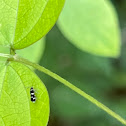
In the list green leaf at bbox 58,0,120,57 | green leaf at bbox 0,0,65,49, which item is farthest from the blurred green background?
green leaf at bbox 0,0,65,49

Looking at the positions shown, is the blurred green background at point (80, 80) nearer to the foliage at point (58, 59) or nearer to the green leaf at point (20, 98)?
the foliage at point (58, 59)

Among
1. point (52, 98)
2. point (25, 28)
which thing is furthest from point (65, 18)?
point (52, 98)

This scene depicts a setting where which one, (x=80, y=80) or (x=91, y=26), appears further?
(x=80, y=80)

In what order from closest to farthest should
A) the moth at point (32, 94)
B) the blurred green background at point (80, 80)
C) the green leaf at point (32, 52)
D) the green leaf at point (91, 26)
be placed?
the moth at point (32, 94) → the green leaf at point (32, 52) → the green leaf at point (91, 26) → the blurred green background at point (80, 80)

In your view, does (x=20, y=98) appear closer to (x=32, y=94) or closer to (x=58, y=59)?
(x=32, y=94)

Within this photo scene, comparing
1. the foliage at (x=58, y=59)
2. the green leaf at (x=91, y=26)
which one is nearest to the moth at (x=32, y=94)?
the foliage at (x=58, y=59)

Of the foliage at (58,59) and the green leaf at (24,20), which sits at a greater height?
the green leaf at (24,20)

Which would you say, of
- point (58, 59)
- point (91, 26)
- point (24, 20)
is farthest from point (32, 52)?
point (58, 59)
